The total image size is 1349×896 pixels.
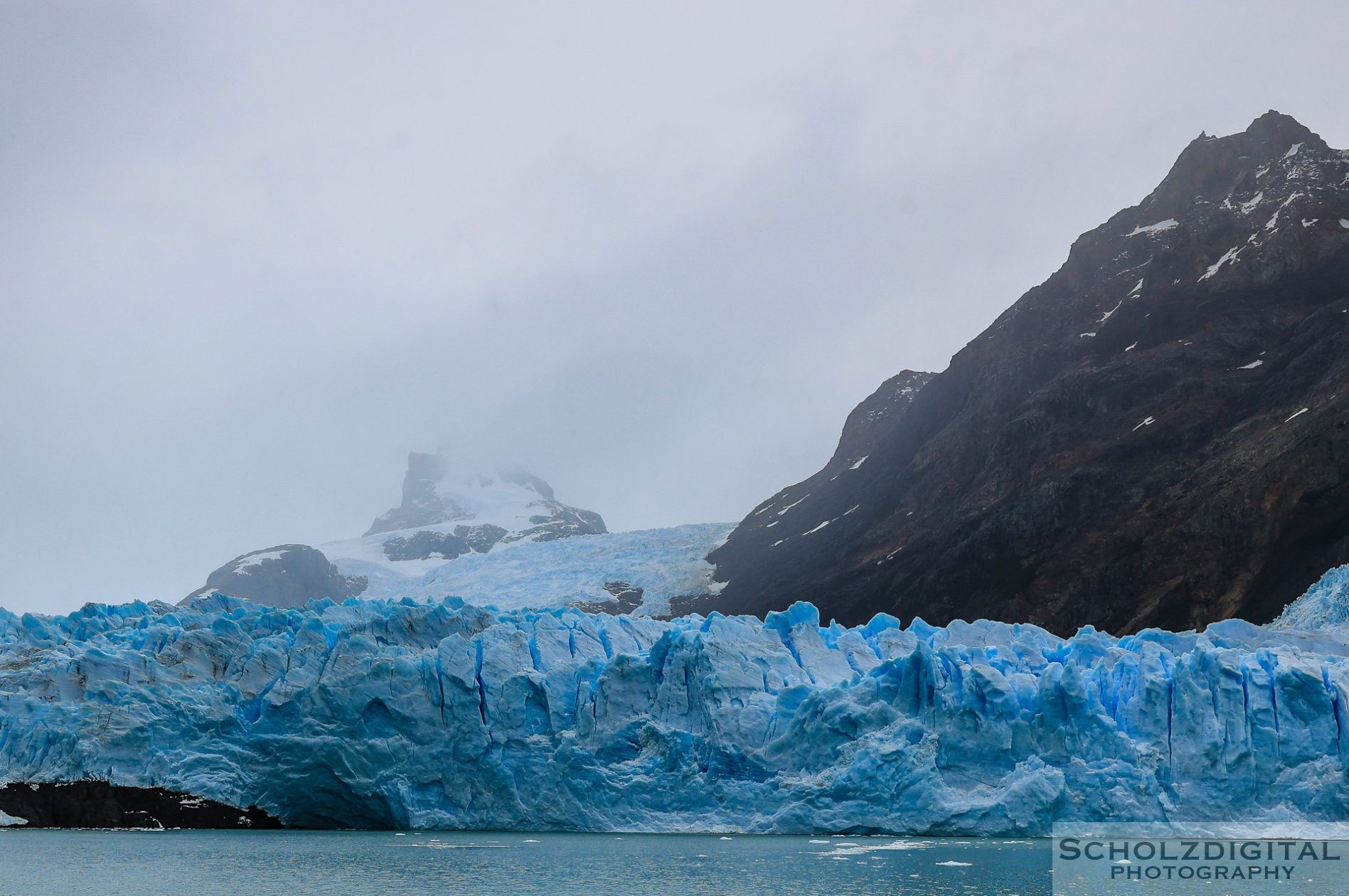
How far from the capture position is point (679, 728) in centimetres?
2548

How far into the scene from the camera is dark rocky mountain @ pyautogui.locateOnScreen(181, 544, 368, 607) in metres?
91.2

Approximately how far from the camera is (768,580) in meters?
70.8

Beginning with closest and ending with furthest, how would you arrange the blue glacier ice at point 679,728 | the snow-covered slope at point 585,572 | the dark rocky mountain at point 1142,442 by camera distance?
the blue glacier ice at point 679,728
the dark rocky mountain at point 1142,442
the snow-covered slope at point 585,572

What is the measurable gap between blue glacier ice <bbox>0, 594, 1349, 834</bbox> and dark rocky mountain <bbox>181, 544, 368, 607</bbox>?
65.1 meters

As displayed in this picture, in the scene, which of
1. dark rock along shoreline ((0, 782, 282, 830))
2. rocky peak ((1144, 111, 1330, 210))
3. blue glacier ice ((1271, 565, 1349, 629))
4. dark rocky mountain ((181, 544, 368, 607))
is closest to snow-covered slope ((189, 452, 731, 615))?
dark rocky mountain ((181, 544, 368, 607))

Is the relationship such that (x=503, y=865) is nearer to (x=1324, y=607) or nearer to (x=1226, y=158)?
(x=1324, y=607)

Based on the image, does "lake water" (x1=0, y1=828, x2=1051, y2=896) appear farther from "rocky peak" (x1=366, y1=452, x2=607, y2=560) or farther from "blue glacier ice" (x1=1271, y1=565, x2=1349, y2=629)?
"rocky peak" (x1=366, y1=452, x2=607, y2=560)

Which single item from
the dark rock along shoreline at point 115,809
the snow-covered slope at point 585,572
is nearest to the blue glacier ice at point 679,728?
the dark rock along shoreline at point 115,809

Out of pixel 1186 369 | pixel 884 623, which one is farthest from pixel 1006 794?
pixel 1186 369

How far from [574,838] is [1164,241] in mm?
54782

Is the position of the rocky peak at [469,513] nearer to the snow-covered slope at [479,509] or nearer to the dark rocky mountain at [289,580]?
the snow-covered slope at [479,509]

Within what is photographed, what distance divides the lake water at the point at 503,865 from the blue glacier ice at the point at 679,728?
907 millimetres

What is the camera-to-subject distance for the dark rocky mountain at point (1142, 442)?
152ft

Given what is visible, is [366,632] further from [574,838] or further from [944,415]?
[944,415]
